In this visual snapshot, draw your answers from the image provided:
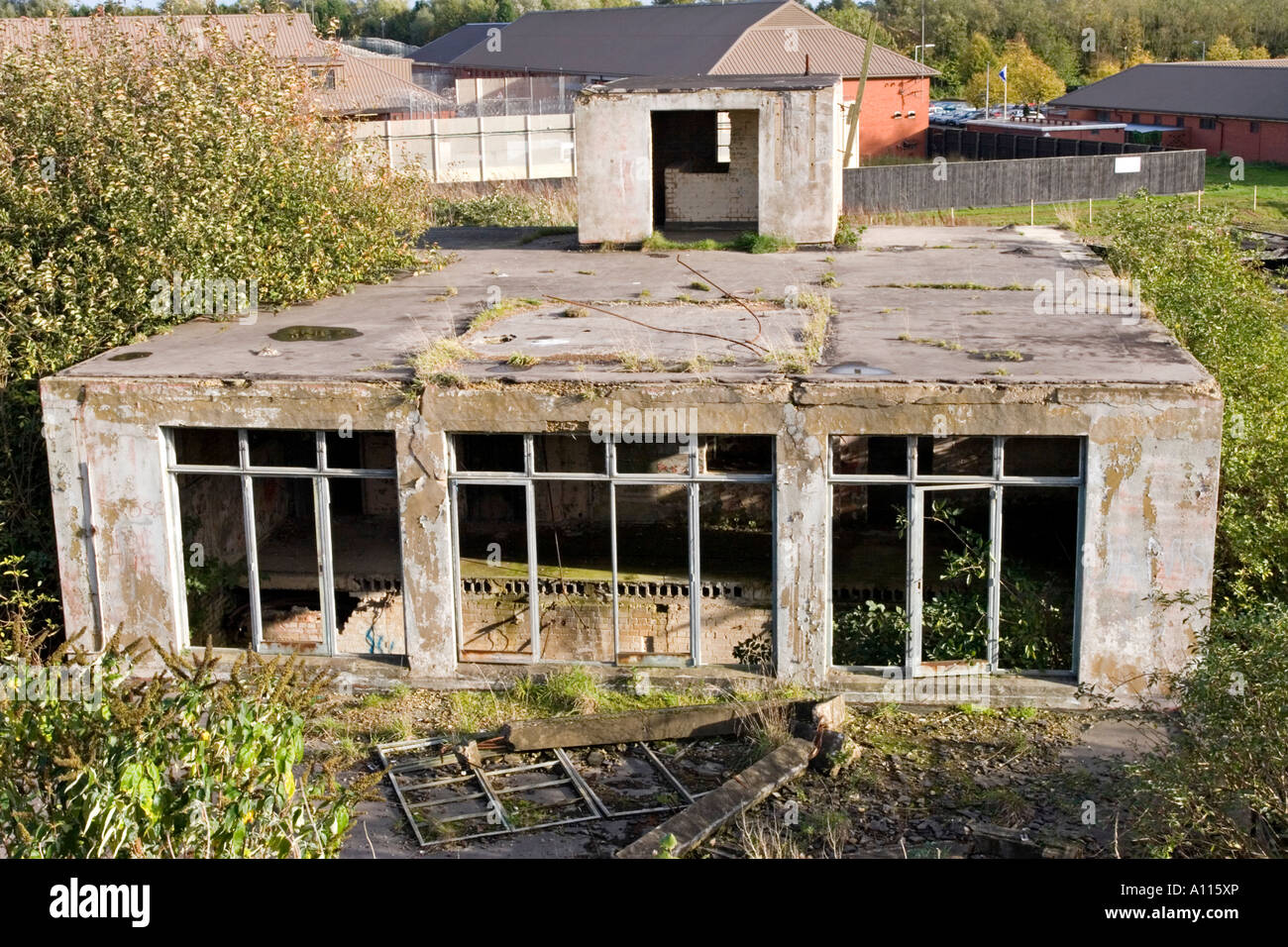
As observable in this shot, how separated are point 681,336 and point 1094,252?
8.91 meters

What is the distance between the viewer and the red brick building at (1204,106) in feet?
154

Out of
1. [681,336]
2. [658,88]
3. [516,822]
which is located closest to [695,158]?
[658,88]

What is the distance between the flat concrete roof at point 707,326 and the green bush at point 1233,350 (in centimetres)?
96

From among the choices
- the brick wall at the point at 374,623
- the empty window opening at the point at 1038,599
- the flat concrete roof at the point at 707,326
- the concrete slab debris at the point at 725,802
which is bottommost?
the brick wall at the point at 374,623

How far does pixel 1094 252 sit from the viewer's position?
788 inches

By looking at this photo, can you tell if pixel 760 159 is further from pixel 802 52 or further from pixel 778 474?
pixel 802 52

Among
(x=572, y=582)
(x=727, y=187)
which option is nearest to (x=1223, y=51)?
(x=727, y=187)

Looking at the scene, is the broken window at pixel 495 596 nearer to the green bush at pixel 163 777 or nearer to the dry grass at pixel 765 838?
the dry grass at pixel 765 838

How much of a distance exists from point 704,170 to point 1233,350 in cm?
1073

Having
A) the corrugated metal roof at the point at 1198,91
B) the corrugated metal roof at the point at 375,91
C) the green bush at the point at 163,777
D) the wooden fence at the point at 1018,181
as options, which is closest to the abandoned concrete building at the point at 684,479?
the green bush at the point at 163,777

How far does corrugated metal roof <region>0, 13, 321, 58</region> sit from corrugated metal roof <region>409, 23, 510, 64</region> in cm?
2158

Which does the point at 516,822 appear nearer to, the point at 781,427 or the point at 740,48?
the point at 781,427

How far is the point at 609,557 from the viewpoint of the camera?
16.8 m

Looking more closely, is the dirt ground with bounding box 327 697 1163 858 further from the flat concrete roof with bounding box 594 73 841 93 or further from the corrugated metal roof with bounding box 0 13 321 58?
the flat concrete roof with bounding box 594 73 841 93
